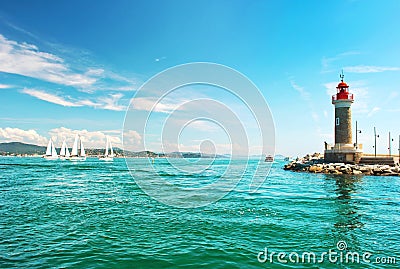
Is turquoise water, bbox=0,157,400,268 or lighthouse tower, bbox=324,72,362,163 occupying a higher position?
lighthouse tower, bbox=324,72,362,163

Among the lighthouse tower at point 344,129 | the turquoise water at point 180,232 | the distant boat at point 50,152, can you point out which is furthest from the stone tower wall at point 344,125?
the distant boat at point 50,152

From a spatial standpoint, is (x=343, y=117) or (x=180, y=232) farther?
(x=343, y=117)

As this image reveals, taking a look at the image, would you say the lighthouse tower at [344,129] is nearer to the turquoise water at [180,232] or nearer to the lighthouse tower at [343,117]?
the lighthouse tower at [343,117]

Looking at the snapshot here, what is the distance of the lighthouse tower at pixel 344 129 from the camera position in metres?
42.1

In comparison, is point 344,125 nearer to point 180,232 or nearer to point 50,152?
point 180,232

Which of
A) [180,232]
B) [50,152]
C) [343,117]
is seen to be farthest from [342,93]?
[50,152]

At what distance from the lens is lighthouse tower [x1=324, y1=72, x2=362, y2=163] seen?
4206 centimetres

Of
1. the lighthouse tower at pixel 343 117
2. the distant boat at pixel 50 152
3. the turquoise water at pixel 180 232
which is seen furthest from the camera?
the distant boat at pixel 50 152

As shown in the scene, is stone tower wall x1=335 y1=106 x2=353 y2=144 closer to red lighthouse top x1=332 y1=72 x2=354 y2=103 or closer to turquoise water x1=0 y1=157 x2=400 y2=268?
red lighthouse top x1=332 y1=72 x2=354 y2=103

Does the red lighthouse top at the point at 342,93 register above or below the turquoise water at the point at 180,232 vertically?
above

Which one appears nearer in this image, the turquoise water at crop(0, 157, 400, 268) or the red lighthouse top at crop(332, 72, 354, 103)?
the turquoise water at crop(0, 157, 400, 268)

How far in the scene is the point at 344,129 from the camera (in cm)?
4206

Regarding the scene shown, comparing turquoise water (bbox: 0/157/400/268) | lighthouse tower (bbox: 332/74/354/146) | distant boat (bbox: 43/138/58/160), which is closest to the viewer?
turquoise water (bbox: 0/157/400/268)

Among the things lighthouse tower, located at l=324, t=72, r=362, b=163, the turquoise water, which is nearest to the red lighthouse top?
lighthouse tower, located at l=324, t=72, r=362, b=163
